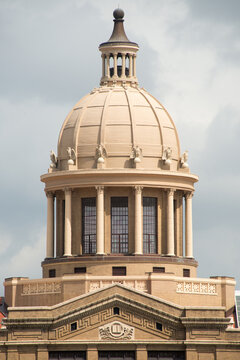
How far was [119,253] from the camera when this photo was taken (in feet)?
354

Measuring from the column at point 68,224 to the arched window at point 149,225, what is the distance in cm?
567

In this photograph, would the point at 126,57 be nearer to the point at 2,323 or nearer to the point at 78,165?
the point at 78,165

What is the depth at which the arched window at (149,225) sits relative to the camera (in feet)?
357

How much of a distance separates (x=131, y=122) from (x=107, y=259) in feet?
36.7

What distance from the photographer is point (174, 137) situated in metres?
112

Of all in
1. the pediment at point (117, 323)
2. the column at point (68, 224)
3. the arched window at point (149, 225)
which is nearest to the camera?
the pediment at point (117, 323)

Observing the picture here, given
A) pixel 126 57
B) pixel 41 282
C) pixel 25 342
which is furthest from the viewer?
pixel 126 57

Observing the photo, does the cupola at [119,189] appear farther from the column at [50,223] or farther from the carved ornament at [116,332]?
the carved ornament at [116,332]

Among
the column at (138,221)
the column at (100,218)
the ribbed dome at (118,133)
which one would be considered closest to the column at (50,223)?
the ribbed dome at (118,133)

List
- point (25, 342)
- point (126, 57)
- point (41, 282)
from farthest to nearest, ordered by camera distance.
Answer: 1. point (126, 57)
2. point (41, 282)
3. point (25, 342)

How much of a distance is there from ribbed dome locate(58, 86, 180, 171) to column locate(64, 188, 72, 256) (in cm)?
246

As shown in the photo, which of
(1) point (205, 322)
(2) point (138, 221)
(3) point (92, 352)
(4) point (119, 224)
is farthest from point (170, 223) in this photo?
(3) point (92, 352)

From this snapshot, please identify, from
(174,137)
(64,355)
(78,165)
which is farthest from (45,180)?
(64,355)

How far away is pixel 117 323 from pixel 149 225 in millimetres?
12560
